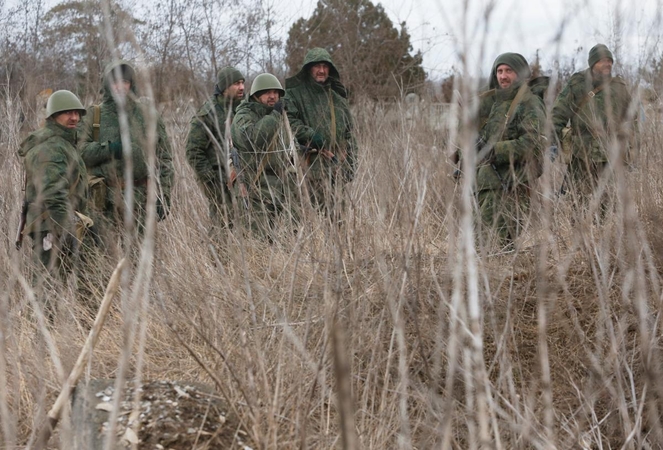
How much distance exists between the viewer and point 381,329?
10.9 ft

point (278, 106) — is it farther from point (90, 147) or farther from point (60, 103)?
point (60, 103)

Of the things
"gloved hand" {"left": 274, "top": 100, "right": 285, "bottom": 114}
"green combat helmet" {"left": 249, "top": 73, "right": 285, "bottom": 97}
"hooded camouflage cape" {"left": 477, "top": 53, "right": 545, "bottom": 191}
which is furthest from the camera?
"green combat helmet" {"left": 249, "top": 73, "right": 285, "bottom": 97}

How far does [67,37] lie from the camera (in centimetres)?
969

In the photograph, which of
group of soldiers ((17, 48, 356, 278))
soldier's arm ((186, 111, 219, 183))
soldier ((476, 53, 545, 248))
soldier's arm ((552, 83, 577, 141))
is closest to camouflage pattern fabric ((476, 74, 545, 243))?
soldier ((476, 53, 545, 248))

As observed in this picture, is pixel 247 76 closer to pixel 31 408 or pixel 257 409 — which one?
pixel 31 408

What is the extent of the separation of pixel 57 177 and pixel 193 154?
1.34 meters

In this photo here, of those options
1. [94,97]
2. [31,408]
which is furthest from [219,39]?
[31,408]

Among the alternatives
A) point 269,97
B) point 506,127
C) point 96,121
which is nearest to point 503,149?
point 506,127

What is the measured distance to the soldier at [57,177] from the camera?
4.56 meters

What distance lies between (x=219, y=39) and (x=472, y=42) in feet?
24.4

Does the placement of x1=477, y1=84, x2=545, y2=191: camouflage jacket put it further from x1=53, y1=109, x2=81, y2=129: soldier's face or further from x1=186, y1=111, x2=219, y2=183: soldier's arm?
x1=53, y1=109, x2=81, y2=129: soldier's face

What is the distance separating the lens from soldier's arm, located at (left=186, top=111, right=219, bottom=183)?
5777mm

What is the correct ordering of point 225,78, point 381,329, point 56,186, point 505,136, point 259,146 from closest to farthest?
1. point 381,329
2. point 56,186
3. point 505,136
4. point 259,146
5. point 225,78

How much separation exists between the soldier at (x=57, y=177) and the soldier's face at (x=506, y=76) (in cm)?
248
